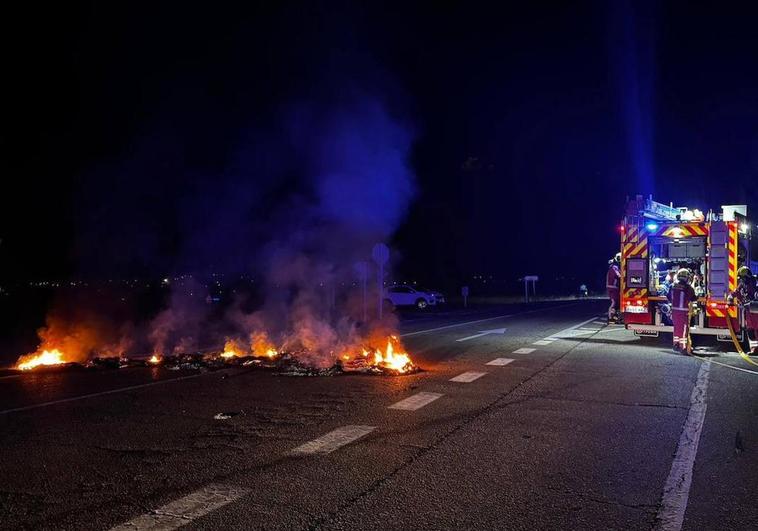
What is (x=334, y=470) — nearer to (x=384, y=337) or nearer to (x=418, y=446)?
(x=418, y=446)

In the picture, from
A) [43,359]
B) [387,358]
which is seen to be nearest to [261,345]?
[387,358]

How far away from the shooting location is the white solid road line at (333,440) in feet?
17.2

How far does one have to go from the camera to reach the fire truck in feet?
40.7

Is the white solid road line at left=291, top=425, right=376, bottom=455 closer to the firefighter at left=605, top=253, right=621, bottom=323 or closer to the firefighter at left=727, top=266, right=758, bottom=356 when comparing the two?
the firefighter at left=727, top=266, right=758, bottom=356

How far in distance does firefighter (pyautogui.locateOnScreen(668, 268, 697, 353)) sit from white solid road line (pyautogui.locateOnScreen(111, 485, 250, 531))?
1031cm

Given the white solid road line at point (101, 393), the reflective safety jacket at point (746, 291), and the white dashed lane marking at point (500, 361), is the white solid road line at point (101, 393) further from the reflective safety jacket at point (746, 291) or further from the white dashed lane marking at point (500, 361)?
the reflective safety jacket at point (746, 291)

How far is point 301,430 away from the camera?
19.5ft

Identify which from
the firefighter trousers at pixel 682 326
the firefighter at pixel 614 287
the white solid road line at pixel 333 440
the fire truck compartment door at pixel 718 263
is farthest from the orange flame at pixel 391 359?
the firefighter at pixel 614 287

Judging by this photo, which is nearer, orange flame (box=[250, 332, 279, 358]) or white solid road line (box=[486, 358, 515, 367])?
white solid road line (box=[486, 358, 515, 367])

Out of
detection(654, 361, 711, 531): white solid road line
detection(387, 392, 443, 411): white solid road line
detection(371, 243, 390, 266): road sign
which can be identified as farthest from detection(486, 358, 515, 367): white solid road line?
detection(371, 243, 390, 266): road sign

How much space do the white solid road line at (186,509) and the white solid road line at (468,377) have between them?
16.3 feet

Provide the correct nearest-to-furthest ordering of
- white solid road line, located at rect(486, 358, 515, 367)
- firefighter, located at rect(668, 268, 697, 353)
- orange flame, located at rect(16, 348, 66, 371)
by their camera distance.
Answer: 1. orange flame, located at rect(16, 348, 66, 371)
2. white solid road line, located at rect(486, 358, 515, 367)
3. firefighter, located at rect(668, 268, 697, 353)

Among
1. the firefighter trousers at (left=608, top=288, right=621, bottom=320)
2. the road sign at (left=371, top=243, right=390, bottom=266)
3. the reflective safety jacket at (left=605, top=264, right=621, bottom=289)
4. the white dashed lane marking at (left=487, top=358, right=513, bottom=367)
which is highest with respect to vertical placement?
the road sign at (left=371, top=243, right=390, bottom=266)

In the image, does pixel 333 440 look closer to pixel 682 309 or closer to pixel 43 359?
pixel 43 359
